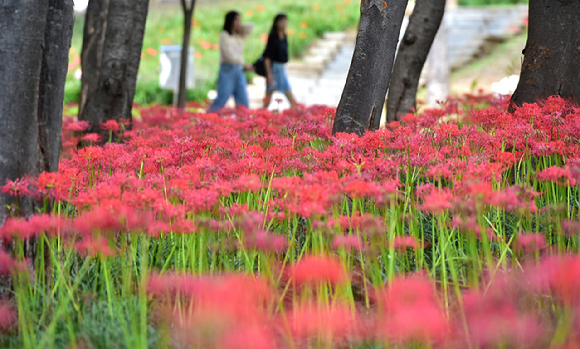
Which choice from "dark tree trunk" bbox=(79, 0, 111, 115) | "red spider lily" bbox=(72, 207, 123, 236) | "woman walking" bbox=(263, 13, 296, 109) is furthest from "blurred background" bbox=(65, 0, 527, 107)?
"red spider lily" bbox=(72, 207, 123, 236)

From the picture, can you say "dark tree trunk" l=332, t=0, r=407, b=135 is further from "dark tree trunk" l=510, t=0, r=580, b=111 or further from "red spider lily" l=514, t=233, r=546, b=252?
"red spider lily" l=514, t=233, r=546, b=252

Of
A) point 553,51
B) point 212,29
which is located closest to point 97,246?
point 553,51

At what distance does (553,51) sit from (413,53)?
1668mm

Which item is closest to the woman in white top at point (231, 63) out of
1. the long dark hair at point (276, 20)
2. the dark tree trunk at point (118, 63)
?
the long dark hair at point (276, 20)

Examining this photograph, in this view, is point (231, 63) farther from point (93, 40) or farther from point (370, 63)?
point (370, 63)

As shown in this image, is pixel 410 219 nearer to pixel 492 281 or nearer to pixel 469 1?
pixel 492 281

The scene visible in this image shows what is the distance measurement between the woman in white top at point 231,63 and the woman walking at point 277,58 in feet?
1.64

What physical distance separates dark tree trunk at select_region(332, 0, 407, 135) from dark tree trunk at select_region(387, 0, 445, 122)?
2.00 meters

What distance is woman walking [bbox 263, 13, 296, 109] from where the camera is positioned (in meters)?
8.93

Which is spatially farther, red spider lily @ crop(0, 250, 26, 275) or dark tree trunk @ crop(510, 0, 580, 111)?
dark tree trunk @ crop(510, 0, 580, 111)

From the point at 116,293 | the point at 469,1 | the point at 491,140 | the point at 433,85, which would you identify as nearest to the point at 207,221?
the point at 116,293

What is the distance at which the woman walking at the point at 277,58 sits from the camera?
8.93m

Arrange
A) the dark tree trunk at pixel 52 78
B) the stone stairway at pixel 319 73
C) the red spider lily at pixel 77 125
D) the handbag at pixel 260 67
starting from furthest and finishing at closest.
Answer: the stone stairway at pixel 319 73
the handbag at pixel 260 67
the red spider lily at pixel 77 125
the dark tree trunk at pixel 52 78

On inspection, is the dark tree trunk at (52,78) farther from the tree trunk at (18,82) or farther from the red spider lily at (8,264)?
the red spider lily at (8,264)
